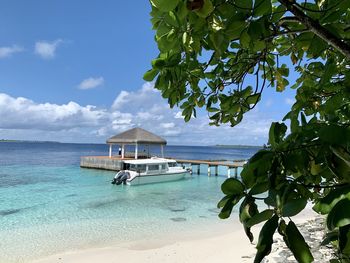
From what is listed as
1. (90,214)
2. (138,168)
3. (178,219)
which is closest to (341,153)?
(178,219)

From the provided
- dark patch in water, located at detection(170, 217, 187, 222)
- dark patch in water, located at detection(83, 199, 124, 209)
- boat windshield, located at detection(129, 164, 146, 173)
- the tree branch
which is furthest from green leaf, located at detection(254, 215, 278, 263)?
boat windshield, located at detection(129, 164, 146, 173)

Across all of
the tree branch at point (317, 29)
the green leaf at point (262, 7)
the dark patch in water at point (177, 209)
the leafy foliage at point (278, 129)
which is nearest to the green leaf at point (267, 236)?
the leafy foliage at point (278, 129)

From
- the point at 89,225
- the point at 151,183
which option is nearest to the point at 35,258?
the point at 89,225

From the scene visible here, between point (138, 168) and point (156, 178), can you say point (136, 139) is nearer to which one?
point (138, 168)

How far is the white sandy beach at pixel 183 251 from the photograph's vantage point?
840 centimetres

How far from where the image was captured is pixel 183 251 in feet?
30.1

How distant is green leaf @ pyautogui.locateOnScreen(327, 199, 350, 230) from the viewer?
0.48 m

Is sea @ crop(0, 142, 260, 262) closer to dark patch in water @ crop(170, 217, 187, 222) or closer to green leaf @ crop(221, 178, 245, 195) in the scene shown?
dark patch in water @ crop(170, 217, 187, 222)

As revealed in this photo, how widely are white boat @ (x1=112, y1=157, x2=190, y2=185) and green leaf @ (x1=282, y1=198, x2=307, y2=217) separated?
2161cm

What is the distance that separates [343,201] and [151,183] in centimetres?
2288

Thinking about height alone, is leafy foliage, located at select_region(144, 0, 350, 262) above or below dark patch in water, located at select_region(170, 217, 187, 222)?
above

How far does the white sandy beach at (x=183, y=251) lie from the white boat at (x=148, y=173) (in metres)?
11.8

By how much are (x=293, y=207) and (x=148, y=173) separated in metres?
22.9

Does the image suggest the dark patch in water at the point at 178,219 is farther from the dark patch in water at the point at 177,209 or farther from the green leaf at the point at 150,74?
the green leaf at the point at 150,74
